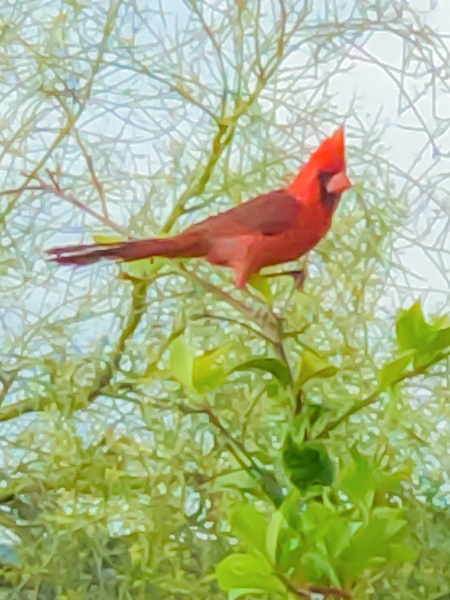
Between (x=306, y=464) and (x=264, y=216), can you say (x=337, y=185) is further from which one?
(x=306, y=464)

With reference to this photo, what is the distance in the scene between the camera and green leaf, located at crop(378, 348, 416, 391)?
45 centimetres

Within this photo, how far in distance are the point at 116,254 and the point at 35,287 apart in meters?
0.13

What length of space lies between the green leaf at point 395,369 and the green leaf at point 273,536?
97 millimetres

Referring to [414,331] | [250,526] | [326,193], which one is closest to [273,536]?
[250,526]

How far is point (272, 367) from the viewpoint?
0.47 metres

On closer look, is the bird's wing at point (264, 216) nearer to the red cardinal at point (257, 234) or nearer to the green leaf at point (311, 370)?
the red cardinal at point (257, 234)

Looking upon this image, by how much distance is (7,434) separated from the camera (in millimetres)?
624

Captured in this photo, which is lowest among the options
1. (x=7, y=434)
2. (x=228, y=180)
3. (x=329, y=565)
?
(x=329, y=565)

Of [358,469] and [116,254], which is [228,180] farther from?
[358,469]

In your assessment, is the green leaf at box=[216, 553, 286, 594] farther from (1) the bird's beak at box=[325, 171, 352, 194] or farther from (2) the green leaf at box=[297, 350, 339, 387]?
(1) the bird's beak at box=[325, 171, 352, 194]

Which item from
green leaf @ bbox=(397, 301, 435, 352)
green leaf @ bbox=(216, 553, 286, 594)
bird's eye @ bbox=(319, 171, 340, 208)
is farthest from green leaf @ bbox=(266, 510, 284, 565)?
bird's eye @ bbox=(319, 171, 340, 208)

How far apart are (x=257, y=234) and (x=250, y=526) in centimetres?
19

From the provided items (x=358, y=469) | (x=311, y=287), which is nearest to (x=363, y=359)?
(x=311, y=287)

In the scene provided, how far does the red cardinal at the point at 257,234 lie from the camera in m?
0.54
